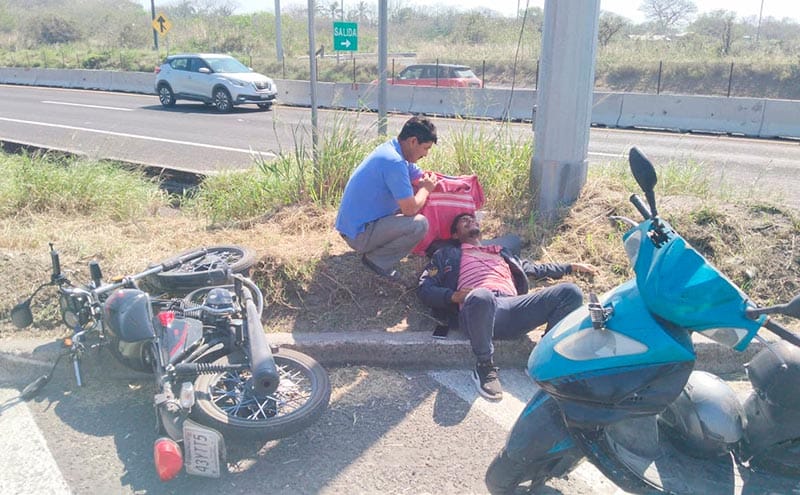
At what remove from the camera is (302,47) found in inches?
1790

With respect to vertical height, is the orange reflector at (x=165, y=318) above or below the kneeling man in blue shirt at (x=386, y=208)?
below

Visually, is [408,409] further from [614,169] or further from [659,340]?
[614,169]

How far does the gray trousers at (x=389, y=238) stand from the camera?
4.71 metres

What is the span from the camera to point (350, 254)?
16.6ft

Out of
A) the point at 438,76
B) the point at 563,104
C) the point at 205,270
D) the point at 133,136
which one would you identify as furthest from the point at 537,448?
the point at 438,76

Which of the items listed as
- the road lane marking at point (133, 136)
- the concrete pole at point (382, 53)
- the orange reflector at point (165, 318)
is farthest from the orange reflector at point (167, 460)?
the road lane marking at point (133, 136)

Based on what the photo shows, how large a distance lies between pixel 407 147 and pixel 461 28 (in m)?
47.9

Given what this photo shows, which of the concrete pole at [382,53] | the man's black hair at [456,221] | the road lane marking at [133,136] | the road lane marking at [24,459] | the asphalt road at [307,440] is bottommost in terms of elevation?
the road lane marking at [24,459]

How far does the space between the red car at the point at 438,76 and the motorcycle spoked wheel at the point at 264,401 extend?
18021 mm

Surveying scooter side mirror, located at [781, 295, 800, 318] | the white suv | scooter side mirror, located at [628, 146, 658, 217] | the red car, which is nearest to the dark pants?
scooter side mirror, located at [628, 146, 658, 217]

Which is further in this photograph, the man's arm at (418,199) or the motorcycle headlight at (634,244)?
the man's arm at (418,199)

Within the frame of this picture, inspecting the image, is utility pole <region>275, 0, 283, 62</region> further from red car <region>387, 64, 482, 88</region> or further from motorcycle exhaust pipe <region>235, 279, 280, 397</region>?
motorcycle exhaust pipe <region>235, 279, 280, 397</region>

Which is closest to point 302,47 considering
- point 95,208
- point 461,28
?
point 461,28

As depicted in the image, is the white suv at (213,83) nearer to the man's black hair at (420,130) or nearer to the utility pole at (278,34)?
the utility pole at (278,34)
